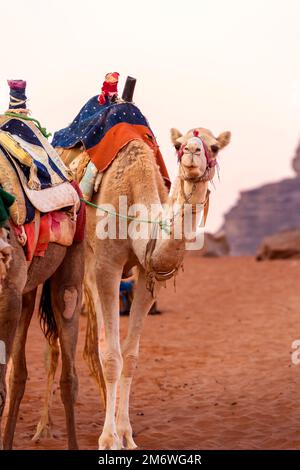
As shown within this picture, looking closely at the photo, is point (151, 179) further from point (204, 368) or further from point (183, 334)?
point (183, 334)

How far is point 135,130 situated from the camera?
7266 millimetres

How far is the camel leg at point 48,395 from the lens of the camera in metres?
7.43

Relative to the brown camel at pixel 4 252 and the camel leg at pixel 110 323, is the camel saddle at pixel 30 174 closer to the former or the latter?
the brown camel at pixel 4 252

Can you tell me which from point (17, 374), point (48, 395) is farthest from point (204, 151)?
point (48, 395)

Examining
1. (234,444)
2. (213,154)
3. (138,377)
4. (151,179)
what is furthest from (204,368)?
(213,154)

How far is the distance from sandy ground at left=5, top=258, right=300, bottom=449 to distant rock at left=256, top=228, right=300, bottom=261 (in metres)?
8.50

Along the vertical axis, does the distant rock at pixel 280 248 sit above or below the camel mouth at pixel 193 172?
above

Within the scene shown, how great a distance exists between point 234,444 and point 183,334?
24.8ft

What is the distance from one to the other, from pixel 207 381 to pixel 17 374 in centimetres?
418

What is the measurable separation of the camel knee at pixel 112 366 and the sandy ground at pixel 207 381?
647mm

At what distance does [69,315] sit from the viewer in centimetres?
630

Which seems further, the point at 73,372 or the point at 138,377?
the point at 138,377

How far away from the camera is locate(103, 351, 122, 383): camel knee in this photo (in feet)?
22.2

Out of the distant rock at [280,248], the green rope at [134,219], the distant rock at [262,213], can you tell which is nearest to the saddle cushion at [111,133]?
the green rope at [134,219]
